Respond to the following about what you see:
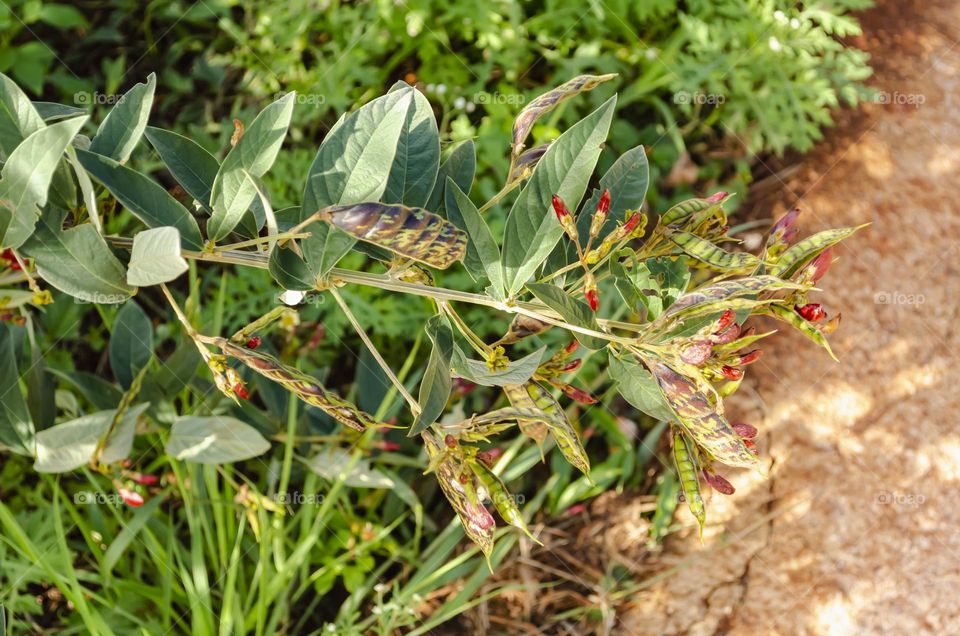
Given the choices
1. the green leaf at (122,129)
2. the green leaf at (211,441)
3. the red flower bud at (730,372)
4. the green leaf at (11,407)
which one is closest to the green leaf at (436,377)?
the red flower bud at (730,372)

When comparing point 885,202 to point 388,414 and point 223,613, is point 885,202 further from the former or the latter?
point 223,613

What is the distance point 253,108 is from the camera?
237 cm

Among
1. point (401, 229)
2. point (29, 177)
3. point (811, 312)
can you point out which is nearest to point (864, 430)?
point (811, 312)

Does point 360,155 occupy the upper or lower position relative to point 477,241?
upper

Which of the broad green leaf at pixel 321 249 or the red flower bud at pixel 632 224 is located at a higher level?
the broad green leaf at pixel 321 249

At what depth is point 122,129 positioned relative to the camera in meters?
0.97

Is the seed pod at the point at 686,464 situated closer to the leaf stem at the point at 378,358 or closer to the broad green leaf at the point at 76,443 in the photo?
the leaf stem at the point at 378,358

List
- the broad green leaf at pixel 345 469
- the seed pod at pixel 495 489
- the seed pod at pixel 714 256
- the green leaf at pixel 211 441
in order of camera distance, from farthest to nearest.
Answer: the broad green leaf at pixel 345 469
the green leaf at pixel 211 441
the seed pod at pixel 495 489
the seed pod at pixel 714 256

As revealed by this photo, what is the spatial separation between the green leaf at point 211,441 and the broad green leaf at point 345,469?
23 cm

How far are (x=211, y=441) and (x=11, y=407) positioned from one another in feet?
1.11

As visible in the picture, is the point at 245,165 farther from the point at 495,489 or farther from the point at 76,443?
the point at 76,443

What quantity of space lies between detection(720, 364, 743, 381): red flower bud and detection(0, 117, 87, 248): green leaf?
702 mm

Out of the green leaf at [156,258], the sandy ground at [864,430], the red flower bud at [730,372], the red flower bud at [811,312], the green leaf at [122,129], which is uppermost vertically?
the green leaf at [122,129]

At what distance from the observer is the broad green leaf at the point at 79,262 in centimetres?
90
